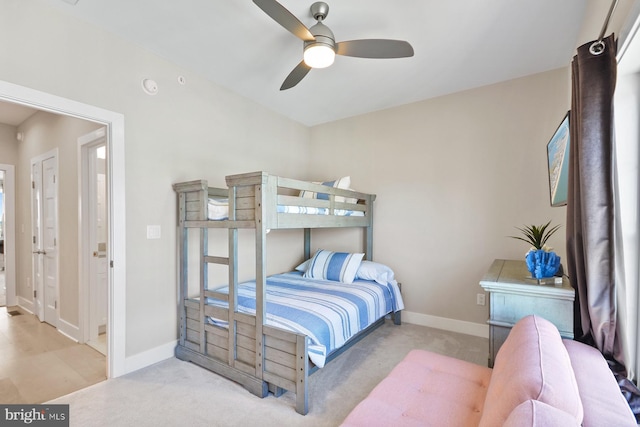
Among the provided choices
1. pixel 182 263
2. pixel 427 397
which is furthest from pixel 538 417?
pixel 182 263

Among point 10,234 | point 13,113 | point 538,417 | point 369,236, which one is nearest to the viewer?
point 538,417

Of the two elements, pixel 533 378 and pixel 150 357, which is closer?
pixel 533 378

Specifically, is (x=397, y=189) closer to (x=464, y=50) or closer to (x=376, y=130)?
(x=376, y=130)

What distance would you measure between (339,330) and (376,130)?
2.61m

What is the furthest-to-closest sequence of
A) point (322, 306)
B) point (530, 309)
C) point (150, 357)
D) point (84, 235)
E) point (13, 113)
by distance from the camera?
1. point (13, 113)
2. point (84, 235)
3. point (150, 357)
4. point (322, 306)
5. point (530, 309)

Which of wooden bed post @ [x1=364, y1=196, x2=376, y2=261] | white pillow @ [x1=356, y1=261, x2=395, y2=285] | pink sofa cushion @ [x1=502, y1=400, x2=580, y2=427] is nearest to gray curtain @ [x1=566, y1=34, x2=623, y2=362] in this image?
pink sofa cushion @ [x1=502, y1=400, x2=580, y2=427]

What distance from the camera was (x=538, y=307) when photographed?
1.60 m

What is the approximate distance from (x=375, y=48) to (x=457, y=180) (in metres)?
1.89

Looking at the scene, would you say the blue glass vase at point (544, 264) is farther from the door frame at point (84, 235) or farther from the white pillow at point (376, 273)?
the door frame at point (84, 235)

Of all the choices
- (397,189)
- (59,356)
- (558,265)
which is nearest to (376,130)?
(397,189)

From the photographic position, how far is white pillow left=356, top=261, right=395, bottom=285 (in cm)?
335

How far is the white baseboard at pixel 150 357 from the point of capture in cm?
243

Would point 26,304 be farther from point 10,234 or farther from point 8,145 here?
point 8,145

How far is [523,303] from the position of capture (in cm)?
163
